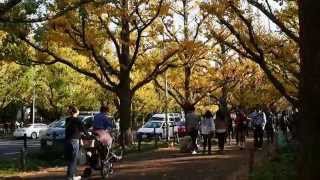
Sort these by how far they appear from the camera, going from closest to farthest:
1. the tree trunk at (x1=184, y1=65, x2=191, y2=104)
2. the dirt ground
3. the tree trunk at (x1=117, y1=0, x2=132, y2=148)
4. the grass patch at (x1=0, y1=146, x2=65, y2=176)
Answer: the dirt ground, the grass patch at (x1=0, y1=146, x2=65, y2=176), the tree trunk at (x1=117, y1=0, x2=132, y2=148), the tree trunk at (x1=184, y1=65, x2=191, y2=104)

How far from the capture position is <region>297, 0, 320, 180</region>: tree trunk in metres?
5.54

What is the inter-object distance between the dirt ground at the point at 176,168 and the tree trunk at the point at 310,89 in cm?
830

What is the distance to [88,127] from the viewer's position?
54.0 feet

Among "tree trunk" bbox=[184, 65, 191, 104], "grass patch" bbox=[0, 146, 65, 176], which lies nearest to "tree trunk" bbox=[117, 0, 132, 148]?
"grass patch" bbox=[0, 146, 65, 176]

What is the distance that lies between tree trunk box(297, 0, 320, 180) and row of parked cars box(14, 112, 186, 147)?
964cm

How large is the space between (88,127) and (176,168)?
9.29ft

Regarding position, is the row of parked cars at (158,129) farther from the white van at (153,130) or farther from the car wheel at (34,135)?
the car wheel at (34,135)

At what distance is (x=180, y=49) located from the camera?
91.4 ft

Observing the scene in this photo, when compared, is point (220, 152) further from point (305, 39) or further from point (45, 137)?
point (305, 39)

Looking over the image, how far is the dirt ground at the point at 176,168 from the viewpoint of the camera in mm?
15188

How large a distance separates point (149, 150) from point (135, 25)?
5418 mm

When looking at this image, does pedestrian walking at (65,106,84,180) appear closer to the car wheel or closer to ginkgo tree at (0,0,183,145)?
ginkgo tree at (0,0,183,145)

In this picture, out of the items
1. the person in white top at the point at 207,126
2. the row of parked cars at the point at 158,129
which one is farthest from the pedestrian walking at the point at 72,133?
the row of parked cars at the point at 158,129

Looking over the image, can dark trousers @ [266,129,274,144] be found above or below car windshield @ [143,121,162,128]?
below
